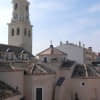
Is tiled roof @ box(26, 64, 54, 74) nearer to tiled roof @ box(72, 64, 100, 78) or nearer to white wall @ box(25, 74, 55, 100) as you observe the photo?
white wall @ box(25, 74, 55, 100)

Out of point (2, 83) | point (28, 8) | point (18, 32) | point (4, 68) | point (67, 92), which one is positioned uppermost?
point (28, 8)

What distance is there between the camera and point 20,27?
57.8 m

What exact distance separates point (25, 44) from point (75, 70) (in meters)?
28.9

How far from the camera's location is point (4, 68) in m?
24.4

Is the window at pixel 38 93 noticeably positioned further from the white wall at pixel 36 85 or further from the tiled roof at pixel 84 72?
the tiled roof at pixel 84 72

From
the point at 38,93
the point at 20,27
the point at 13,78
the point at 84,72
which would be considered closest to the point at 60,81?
the point at 84,72

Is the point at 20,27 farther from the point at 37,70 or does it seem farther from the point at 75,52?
the point at 37,70

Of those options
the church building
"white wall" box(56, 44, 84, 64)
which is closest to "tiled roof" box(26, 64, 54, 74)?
the church building

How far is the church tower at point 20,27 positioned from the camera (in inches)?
2277

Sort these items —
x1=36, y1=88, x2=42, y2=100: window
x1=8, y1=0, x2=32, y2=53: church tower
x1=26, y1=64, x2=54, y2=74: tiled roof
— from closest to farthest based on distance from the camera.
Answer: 1. x1=36, y1=88, x2=42, y2=100: window
2. x1=26, y1=64, x2=54, y2=74: tiled roof
3. x1=8, y1=0, x2=32, y2=53: church tower

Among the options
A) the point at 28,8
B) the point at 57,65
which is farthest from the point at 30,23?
the point at 57,65

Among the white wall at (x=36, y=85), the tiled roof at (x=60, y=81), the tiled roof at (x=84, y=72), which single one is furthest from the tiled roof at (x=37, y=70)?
the tiled roof at (x=84, y=72)

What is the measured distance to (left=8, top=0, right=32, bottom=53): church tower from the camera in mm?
57844

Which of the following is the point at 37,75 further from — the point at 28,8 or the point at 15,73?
the point at 28,8
